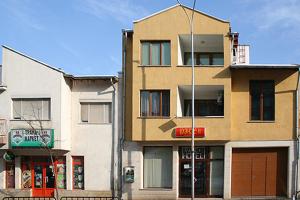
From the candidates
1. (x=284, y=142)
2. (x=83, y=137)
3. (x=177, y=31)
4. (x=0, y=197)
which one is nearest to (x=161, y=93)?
(x=177, y=31)

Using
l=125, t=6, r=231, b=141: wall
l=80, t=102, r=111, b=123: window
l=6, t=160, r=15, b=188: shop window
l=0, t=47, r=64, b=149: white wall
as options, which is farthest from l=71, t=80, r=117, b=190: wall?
l=6, t=160, r=15, b=188: shop window

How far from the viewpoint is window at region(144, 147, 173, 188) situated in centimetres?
2422

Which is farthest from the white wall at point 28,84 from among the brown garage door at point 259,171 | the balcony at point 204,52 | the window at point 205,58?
the brown garage door at point 259,171

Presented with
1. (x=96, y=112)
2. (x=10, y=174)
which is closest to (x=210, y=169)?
(x=96, y=112)

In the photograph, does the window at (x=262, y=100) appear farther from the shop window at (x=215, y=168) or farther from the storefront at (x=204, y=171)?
the storefront at (x=204, y=171)

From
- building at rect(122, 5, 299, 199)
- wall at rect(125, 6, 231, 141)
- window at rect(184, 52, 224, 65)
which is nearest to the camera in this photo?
wall at rect(125, 6, 231, 141)

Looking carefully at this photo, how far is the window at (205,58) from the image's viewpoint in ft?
84.9

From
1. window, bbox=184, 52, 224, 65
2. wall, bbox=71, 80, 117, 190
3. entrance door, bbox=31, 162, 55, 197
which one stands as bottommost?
entrance door, bbox=31, 162, 55, 197

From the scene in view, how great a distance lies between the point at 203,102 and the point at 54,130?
9.18m

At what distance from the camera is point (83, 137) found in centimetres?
2462

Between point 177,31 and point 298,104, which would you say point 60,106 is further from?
point 298,104

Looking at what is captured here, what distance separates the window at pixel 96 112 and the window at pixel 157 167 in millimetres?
3108

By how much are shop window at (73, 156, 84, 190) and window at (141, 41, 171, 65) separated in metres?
7.07

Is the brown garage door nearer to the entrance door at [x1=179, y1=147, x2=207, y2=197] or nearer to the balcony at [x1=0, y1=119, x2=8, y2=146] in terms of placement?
the entrance door at [x1=179, y1=147, x2=207, y2=197]
